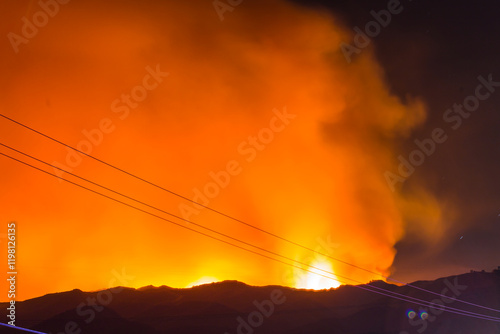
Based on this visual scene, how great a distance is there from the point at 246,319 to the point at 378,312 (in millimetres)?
11668

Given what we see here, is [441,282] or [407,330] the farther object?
[441,282]

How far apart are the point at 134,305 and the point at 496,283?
33.2m

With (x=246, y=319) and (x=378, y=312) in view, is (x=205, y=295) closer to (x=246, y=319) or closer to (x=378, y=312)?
(x=246, y=319)

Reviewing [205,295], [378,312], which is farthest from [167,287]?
[378,312]

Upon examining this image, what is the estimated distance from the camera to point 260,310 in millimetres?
38094

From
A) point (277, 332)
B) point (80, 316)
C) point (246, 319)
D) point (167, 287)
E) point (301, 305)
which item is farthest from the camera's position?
point (167, 287)

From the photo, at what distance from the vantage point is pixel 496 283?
41719mm

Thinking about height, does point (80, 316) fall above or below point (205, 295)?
below

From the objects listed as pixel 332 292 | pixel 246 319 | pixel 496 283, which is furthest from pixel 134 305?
Result: pixel 496 283

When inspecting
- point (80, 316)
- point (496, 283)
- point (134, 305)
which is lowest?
point (80, 316)

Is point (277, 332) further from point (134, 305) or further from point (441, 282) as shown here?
point (441, 282)

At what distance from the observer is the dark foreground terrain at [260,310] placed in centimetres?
3303

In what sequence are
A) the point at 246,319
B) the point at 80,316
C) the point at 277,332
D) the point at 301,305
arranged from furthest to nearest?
1. the point at 301,305
2. the point at 246,319
3. the point at 277,332
4. the point at 80,316

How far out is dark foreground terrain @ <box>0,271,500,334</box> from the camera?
33.0 meters
